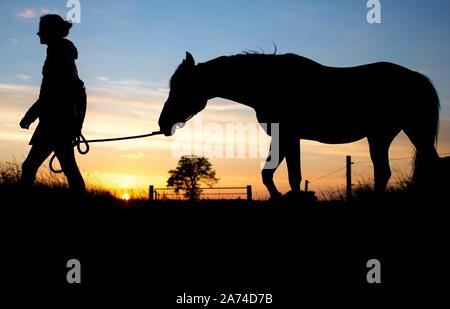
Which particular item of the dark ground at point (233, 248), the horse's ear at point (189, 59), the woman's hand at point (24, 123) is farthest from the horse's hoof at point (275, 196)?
the woman's hand at point (24, 123)

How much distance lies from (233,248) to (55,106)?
3151 millimetres

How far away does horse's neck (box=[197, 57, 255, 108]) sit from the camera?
334 inches

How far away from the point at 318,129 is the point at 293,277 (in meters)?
4.29

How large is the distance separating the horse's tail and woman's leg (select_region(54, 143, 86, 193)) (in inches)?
225

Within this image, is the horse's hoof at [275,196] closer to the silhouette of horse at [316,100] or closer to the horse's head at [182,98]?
the silhouette of horse at [316,100]

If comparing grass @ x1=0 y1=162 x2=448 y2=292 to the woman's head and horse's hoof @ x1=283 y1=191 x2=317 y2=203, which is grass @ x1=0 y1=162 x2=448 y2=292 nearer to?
horse's hoof @ x1=283 y1=191 x2=317 y2=203

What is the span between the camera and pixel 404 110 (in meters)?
9.10

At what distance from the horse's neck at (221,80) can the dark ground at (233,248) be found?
90.5 inches

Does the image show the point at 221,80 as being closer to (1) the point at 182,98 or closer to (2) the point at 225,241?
(1) the point at 182,98

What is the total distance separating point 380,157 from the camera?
8.76 meters

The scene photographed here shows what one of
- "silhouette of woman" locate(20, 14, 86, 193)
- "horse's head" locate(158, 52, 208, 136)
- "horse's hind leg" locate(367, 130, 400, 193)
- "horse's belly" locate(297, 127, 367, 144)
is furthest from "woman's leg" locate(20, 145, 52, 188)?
"horse's hind leg" locate(367, 130, 400, 193)

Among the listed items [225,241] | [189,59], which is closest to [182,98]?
[189,59]

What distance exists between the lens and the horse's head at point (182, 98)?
8.58 m
